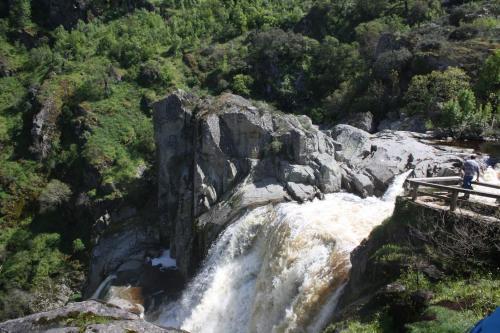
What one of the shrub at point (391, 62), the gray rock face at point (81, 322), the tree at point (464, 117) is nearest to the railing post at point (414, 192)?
the gray rock face at point (81, 322)

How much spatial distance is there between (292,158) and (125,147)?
24001 millimetres

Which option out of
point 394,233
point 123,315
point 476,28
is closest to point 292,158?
point 394,233

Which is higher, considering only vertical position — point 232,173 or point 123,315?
point 123,315

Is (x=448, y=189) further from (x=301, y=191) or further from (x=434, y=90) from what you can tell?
(x=434, y=90)

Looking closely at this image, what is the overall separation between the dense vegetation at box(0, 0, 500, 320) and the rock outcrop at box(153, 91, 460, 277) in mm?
6713

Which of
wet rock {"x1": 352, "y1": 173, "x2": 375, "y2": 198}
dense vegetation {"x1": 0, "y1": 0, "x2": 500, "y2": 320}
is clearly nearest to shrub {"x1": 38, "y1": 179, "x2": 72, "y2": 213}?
dense vegetation {"x1": 0, "y1": 0, "x2": 500, "y2": 320}

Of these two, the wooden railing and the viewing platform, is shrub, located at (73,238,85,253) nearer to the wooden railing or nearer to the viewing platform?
the viewing platform

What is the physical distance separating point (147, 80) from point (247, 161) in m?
32.1

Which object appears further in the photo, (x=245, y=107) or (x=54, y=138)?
(x=54, y=138)

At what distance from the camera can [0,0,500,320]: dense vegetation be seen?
37.8 m

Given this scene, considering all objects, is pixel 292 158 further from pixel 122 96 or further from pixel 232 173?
pixel 122 96

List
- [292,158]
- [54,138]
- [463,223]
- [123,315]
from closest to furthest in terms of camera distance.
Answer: [123,315] → [463,223] → [292,158] → [54,138]

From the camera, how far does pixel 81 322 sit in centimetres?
1162

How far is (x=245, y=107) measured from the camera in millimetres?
30047
